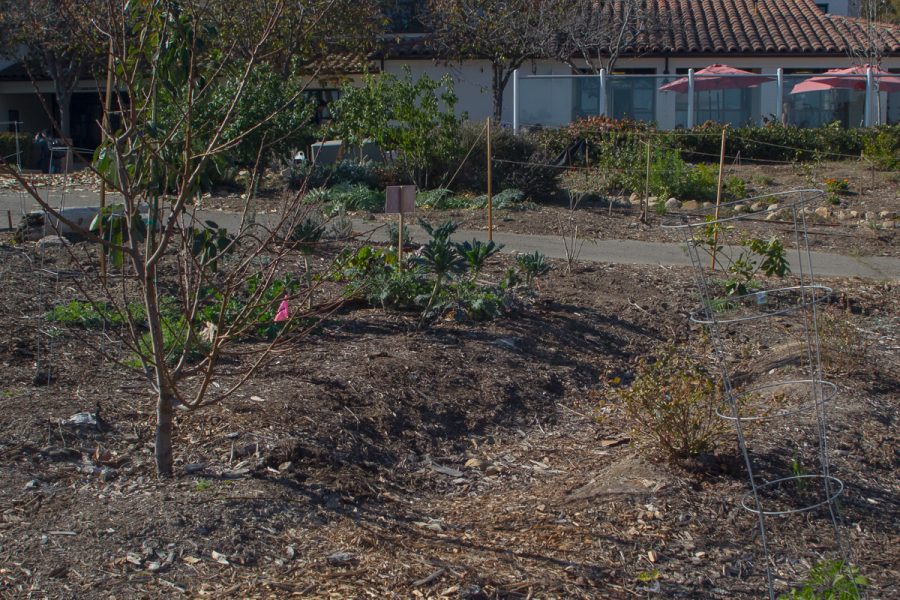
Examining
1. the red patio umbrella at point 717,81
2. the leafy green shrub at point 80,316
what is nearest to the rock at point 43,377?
the leafy green shrub at point 80,316

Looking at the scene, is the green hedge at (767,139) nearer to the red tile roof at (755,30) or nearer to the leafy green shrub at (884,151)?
the leafy green shrub at (884,151)

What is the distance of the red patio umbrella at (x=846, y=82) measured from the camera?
23.7m

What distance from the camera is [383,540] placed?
4434 mm

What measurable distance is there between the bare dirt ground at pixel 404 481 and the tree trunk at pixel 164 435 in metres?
0.09

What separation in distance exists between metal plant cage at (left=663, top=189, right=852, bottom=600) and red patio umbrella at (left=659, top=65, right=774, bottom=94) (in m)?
12.7

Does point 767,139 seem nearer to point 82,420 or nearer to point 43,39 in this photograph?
point 43,39

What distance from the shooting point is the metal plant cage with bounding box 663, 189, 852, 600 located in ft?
14.6

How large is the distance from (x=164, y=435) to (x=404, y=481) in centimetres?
132

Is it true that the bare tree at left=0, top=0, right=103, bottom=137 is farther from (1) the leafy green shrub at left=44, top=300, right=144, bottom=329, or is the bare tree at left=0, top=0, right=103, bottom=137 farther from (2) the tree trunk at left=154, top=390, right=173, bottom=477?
(2) the tree trunk at left=154, top=390, right=173, bottom=477

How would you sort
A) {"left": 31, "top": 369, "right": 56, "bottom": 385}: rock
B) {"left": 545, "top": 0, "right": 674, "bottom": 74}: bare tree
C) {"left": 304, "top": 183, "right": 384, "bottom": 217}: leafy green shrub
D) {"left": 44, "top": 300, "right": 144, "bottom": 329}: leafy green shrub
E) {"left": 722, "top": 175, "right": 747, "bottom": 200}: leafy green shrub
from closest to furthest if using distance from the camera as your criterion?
{"left": 31, "top": 369, "right": 56, "bottom": 385}: rock
{"left": 44, "top": 300, "right": 144, "bottom": 329}: leafy green shrub
{"left": 304, "top": 183, "right": 384, "bottom": 217}: leafy green shrub
{"left": 722, "top": 175, "right": 747, "bottom": 200}: leafy green shrub
{"left": 545, "top": 0, "right": 674, "bottom": 74}: bare tree

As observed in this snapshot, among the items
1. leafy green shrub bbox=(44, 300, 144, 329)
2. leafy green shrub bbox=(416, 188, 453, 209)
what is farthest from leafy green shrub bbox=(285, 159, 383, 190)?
leafy green shrub bbox=(44, 300, 144, 329)

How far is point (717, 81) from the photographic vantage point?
24312 millimetres

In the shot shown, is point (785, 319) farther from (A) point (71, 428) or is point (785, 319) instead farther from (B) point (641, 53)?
(B) point (641, 53)

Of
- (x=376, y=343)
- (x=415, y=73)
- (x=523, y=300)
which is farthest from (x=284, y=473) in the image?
(x=415, y=73)
